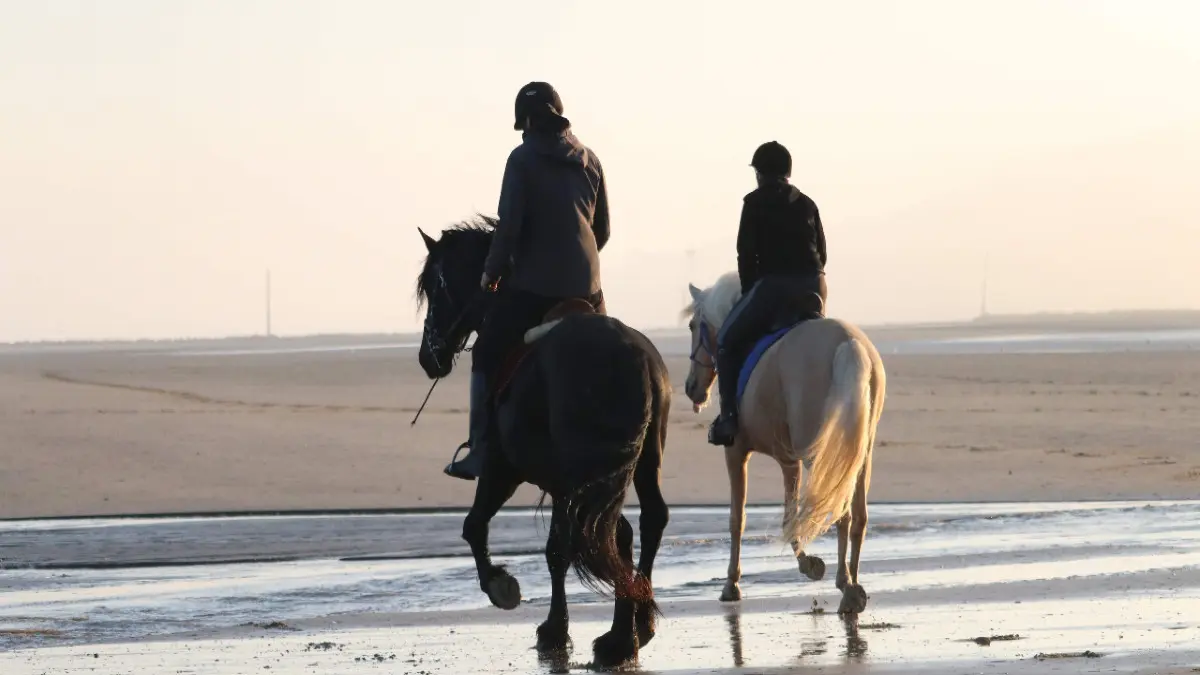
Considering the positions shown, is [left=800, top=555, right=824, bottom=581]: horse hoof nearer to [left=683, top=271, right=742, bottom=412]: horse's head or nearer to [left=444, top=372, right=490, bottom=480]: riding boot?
[left=683, top=271, right=742, bottom=412]: horse's head

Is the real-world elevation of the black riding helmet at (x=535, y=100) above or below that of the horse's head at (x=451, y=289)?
above

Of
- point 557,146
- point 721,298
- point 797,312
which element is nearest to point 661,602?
point 797,312

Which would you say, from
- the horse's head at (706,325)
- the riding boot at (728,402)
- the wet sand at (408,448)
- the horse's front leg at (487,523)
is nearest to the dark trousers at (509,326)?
the horse's front leg at (487,523)

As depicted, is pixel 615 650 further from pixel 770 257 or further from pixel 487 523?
pixel 770 257

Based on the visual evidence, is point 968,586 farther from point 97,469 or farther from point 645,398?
point 97,469

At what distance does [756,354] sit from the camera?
35.2 ft

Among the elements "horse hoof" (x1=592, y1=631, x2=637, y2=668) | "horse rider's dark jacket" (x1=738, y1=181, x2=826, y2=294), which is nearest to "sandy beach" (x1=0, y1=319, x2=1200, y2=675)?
"horse hoof" (x1=592, y1=631, x2=637, y2=668)

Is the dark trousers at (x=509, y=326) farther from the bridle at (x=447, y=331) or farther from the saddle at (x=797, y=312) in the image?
the saddle at (x=797, y=312)

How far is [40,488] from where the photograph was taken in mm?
18031

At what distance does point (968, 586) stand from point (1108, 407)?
684 inches

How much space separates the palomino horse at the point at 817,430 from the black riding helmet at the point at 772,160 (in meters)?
0.99

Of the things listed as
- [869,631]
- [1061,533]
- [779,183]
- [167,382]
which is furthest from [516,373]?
[167,382]

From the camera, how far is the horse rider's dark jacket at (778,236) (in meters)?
10.7

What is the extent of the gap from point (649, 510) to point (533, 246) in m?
1.33
